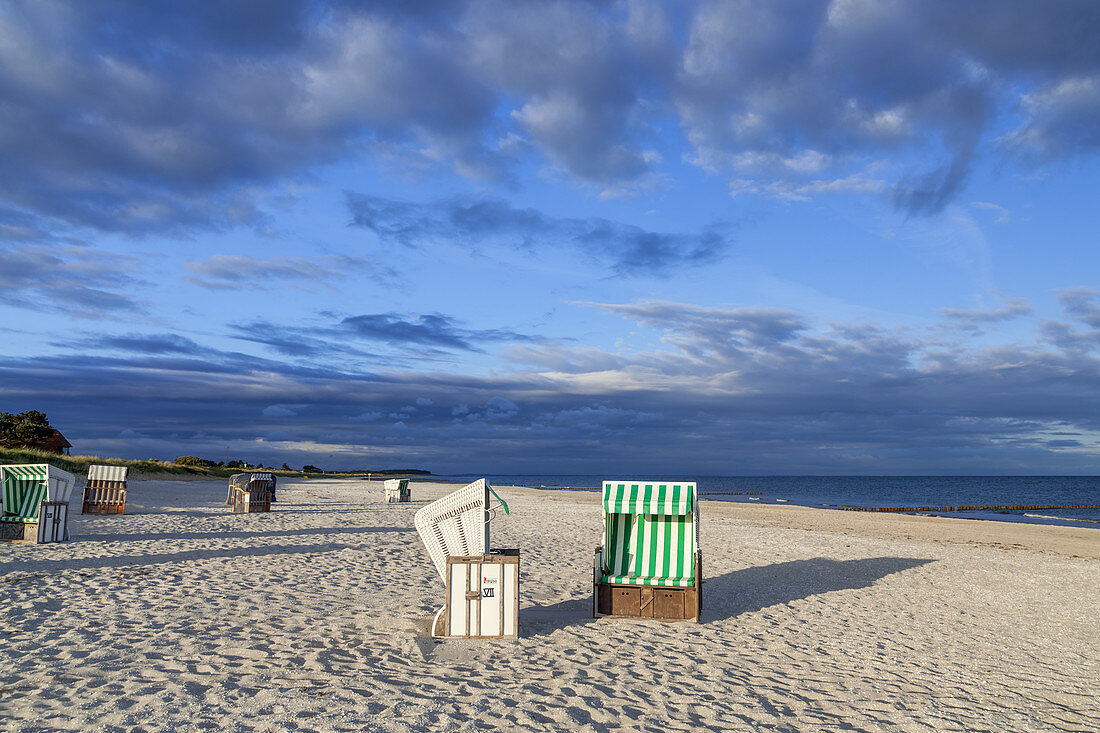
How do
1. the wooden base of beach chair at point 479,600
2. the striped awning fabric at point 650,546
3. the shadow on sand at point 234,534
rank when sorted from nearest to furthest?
1. the wooden base of beach chair at point 479,600
2. the striped awning fabric at point 650,546
3. the shadow on sand at point 234,534

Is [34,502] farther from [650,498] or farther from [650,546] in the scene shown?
[650,498]

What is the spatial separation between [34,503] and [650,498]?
37.4 ft

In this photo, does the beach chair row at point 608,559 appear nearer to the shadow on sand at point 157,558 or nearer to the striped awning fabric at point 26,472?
the shadow on sand at point 157,558

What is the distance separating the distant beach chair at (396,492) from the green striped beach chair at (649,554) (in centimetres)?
2303

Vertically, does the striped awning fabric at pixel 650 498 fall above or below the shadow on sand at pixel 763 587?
above

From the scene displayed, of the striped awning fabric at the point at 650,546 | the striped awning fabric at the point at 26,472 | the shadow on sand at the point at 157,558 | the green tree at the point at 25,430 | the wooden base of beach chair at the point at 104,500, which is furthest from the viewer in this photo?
the green tree at the point at 25,430

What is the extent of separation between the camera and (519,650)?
6.47 meters

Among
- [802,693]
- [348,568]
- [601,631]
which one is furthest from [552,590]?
[802,693]

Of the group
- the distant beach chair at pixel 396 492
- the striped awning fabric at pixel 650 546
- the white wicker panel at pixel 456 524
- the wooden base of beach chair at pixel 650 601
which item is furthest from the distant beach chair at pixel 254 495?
the wooden base of beach chair at pixel 650 601

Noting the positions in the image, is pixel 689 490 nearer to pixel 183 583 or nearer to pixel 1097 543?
pixel 183 583

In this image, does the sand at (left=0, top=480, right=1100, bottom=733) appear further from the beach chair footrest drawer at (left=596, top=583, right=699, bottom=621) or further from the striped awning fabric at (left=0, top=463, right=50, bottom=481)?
the striped awning fabric at (left=0, top=463, right=50, bottom=481)

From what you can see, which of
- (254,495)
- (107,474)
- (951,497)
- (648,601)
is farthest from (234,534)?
(951,497)

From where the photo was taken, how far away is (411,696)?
5039 millimetres

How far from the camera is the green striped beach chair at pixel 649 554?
7.93m
